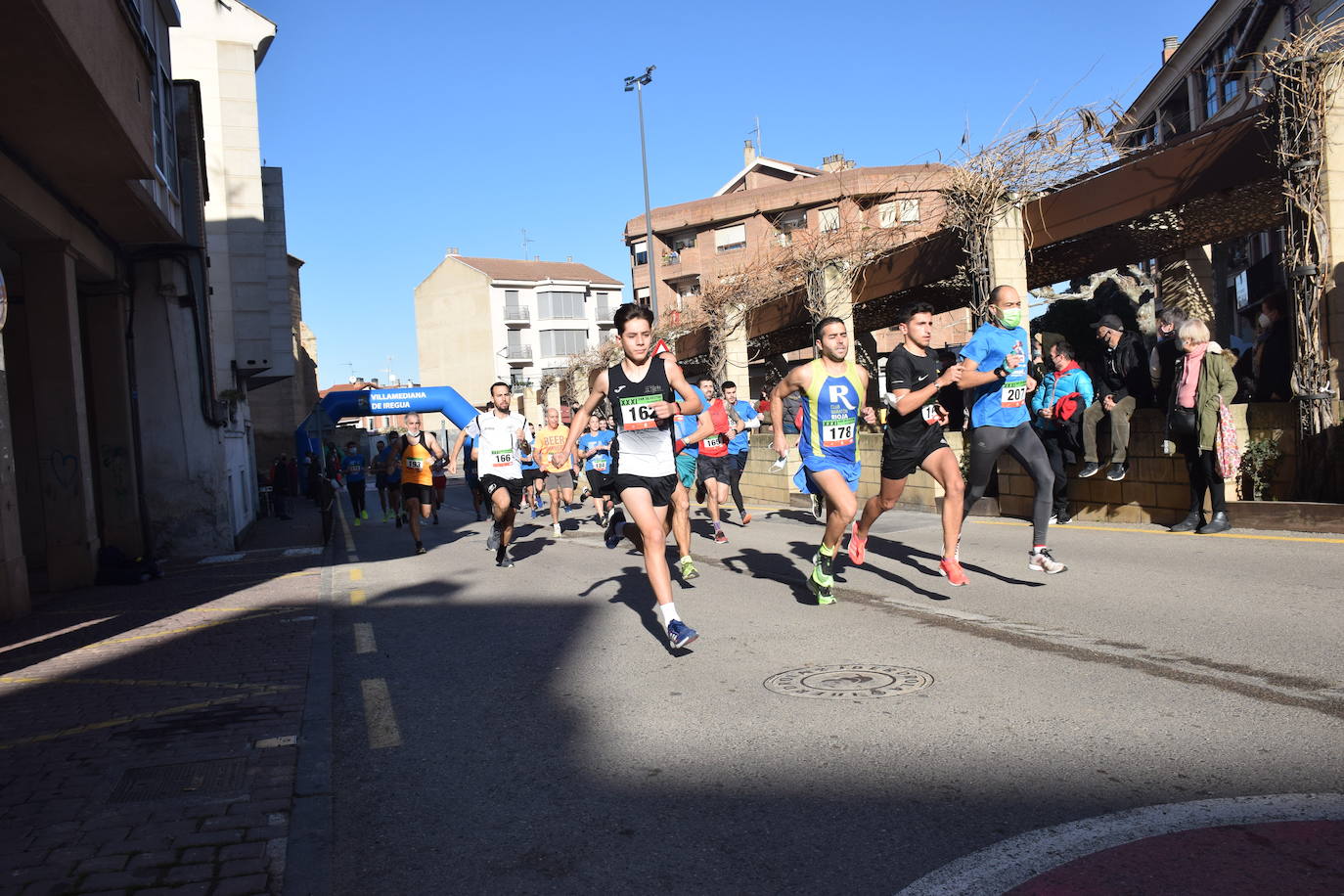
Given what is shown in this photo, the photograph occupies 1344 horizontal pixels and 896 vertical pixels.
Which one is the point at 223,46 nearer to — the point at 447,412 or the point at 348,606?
the point at 447,412

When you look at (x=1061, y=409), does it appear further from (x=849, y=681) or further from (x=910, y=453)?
(x=849, y=681)

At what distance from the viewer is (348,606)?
9.87 meters

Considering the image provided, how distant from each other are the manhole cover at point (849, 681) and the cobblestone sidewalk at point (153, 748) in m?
2.35

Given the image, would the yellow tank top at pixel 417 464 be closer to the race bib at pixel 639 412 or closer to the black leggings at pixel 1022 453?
the race bib at pixel 639 412

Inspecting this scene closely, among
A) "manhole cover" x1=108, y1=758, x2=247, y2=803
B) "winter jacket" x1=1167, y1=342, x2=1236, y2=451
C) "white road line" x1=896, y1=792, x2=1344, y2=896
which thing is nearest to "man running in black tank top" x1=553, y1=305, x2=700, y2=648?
"manhole cover" x1=108, y1=758, x2=247, y2=803

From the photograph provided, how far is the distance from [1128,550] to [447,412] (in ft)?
84.6

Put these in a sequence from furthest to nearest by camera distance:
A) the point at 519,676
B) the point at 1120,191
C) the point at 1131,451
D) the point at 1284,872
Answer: the point at 1120,191 → the point at 1131,451 → the point at 519,676 → the point at 1284,872

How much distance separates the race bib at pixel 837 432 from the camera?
767cm

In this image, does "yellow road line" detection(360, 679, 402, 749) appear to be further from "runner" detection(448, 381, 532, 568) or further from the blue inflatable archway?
the blue inflatable archway

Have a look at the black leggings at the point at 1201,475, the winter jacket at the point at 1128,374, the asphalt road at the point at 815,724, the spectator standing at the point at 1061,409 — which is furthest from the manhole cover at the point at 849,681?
the winter jacket at the point at 1128,374

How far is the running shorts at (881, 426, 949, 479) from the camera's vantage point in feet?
26.8

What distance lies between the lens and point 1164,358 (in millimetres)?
11250

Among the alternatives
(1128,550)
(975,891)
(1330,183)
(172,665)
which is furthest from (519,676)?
(1330,183)

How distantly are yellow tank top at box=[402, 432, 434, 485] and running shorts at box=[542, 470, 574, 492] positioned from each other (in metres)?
1.98
